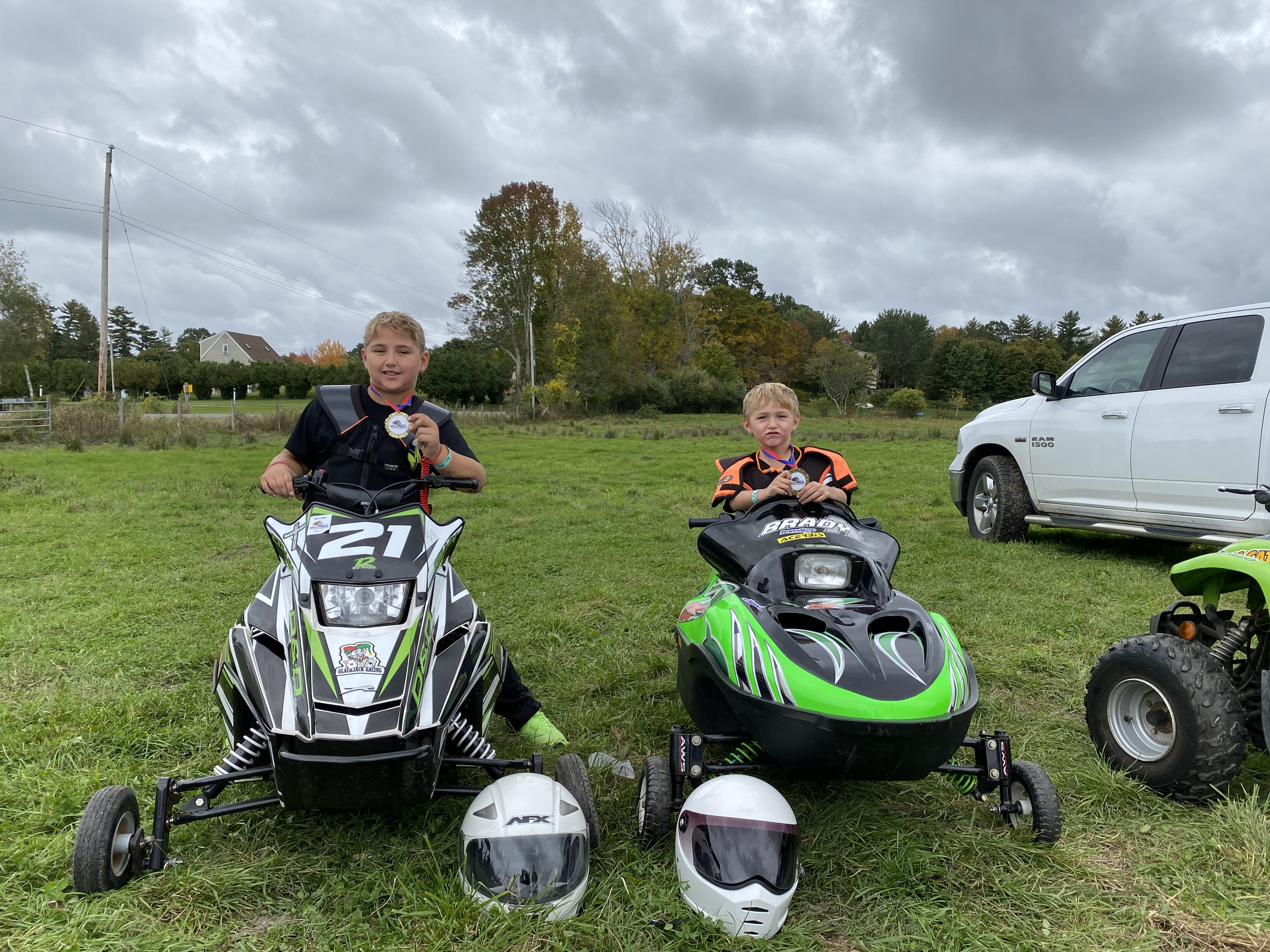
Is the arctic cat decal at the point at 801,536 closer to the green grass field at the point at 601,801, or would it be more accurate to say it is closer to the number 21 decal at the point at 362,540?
the green grass field at the point at 601,801

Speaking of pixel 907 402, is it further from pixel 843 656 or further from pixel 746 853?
pixel 746 853

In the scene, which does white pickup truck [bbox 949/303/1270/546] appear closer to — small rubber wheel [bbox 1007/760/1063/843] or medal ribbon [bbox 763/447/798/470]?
medal ribbon [bbox 763/447/798/470]

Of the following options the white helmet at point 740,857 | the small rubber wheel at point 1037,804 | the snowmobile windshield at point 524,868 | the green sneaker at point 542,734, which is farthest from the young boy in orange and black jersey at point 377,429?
the small rubber wheel at point 1037,804

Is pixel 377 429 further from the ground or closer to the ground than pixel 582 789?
further from the ground

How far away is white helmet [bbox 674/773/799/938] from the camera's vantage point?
210cm

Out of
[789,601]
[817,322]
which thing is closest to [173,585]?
[789,601]

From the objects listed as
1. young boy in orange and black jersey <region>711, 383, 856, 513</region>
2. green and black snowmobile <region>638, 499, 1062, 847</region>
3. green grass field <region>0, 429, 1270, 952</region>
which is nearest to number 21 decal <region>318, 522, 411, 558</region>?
green grass field <region>0, 429, 1270, 952</region>

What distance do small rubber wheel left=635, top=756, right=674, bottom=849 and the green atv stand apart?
6.06ft

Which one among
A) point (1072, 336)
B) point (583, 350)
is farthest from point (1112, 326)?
point (583, 350)

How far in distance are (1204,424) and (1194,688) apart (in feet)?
12.8

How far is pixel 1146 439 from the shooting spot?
6160 millimetres

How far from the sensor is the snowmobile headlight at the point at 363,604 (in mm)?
2277

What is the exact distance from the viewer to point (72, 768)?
303 cm

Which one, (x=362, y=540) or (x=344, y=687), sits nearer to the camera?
(x=344, y=687)
